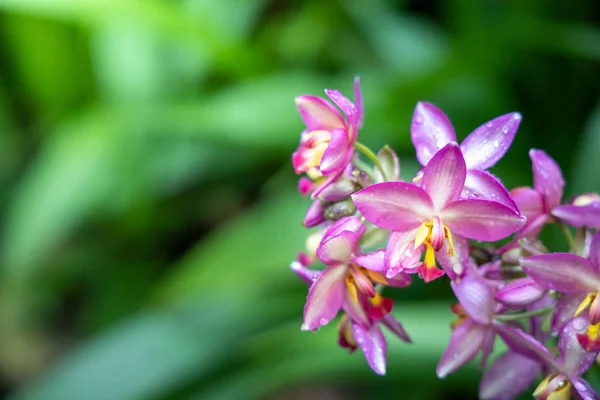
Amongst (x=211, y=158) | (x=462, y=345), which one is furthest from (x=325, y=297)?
(x=211, y=158)

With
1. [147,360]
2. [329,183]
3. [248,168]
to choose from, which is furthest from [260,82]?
[329,183]

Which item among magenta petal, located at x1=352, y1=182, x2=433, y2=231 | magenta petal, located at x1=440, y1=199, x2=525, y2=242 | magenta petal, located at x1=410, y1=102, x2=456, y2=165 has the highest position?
magenta petal, located at x1=410, y1=102, x2=456, y2=165

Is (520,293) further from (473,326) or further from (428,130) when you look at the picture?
(428,130)

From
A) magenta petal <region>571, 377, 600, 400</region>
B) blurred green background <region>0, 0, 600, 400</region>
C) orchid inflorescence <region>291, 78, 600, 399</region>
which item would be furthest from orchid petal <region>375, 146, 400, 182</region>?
blurred green background <region>0, 0, 600, 400</region>

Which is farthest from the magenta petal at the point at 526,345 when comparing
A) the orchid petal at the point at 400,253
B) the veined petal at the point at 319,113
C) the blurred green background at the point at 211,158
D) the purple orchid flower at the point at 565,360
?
the blurred green background at the point at 211,158

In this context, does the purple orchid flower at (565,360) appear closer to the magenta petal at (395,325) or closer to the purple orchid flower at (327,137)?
the magenta petal at (395,325)

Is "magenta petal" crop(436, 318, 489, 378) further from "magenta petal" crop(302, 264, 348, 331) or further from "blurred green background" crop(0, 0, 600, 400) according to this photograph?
"blurred green background" crop(0, 0, 600, 400)

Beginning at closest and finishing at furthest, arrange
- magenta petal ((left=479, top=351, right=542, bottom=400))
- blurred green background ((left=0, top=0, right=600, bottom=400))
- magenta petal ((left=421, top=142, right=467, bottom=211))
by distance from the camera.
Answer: magenta petal ((left=421, top=142, right=467, bottom=211)), magenta petal ((left=479, top=351, right=542, bottom=400)), blurred green background ((left=0, top=0, right=600, bottom=400))
